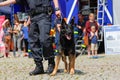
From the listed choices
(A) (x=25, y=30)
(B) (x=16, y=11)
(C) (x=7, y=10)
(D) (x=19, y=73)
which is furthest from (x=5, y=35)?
(D) (x=19, y=73)

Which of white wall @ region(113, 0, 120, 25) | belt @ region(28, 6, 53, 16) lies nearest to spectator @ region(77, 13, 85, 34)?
white wall @ region(113, 0, 120, 25)

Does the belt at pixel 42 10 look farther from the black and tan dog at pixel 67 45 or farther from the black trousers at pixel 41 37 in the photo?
the black and tan dog at pixel 67 45

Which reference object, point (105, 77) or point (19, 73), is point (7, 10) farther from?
point (105, 77)

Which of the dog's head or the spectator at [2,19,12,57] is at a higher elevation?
the dog's head

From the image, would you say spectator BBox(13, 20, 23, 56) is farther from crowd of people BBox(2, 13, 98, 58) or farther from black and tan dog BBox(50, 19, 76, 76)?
black and tan dog BBox(50, 19, 76, 76)

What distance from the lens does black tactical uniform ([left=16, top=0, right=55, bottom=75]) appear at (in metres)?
7.70

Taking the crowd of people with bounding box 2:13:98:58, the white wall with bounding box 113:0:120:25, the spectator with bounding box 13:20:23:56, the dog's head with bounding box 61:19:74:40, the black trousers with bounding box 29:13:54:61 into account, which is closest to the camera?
the black trousers with bounding box 29:13:54:61

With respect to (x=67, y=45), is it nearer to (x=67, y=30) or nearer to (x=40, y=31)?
(x=67, y=30)

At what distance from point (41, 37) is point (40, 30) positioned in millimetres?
146

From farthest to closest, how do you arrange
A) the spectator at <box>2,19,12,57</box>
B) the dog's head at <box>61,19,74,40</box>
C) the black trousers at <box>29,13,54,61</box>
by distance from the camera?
the spectator at <box>2,19,12,57</box>
the dog's head at <box>61,19,74,40</box>
the black trousers at <box>29,13,54,61</box>

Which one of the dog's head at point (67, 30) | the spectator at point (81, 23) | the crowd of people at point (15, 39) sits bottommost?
the crowd of people at point (15, 39)

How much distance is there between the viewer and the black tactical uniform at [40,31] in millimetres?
→ 7699

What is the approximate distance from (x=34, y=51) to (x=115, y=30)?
7670 millimetres

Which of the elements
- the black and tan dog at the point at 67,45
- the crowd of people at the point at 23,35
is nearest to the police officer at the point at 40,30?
the black and tan dog at the point at 67,45
